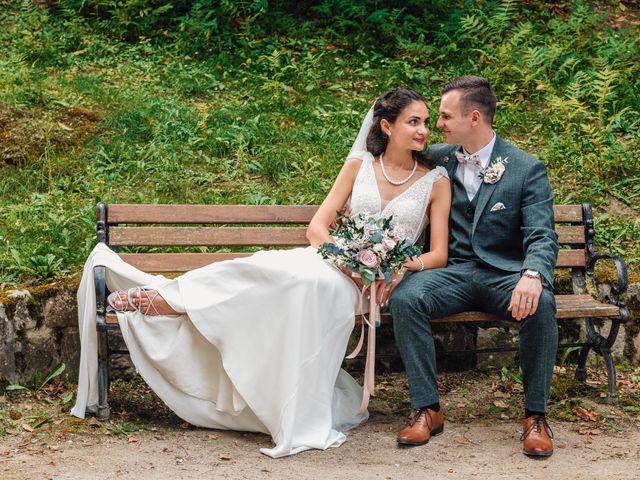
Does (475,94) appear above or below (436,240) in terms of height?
above

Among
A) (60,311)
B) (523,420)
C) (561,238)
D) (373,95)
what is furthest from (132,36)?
(523,420)

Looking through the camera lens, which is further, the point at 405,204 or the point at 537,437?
the point at 405,204

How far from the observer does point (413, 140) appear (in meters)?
5.49

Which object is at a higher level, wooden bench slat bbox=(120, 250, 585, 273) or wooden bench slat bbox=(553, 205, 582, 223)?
wooden bench slat bbox=(553, 205, 582, 223)

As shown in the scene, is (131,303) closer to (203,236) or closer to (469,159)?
(203,236)

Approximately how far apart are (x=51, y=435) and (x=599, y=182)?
15.0 ft

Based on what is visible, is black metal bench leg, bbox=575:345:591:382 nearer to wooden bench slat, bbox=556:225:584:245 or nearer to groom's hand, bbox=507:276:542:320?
wooden bench slat, bbox=556:225:584:245

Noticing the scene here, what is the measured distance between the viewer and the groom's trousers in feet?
15.8

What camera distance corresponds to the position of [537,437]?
15.4ft

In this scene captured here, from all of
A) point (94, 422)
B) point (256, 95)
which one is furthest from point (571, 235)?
point (256, 95)

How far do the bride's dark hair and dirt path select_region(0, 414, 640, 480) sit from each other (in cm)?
169

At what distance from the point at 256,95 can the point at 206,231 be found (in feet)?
10.5

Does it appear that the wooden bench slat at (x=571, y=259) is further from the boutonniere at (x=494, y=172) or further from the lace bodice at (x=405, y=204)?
the lace bodice at (x=405, y=204)

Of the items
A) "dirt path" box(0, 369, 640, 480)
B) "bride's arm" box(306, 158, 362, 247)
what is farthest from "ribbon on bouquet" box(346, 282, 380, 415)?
"bride's arm" box(306, 158, 362, 247)
